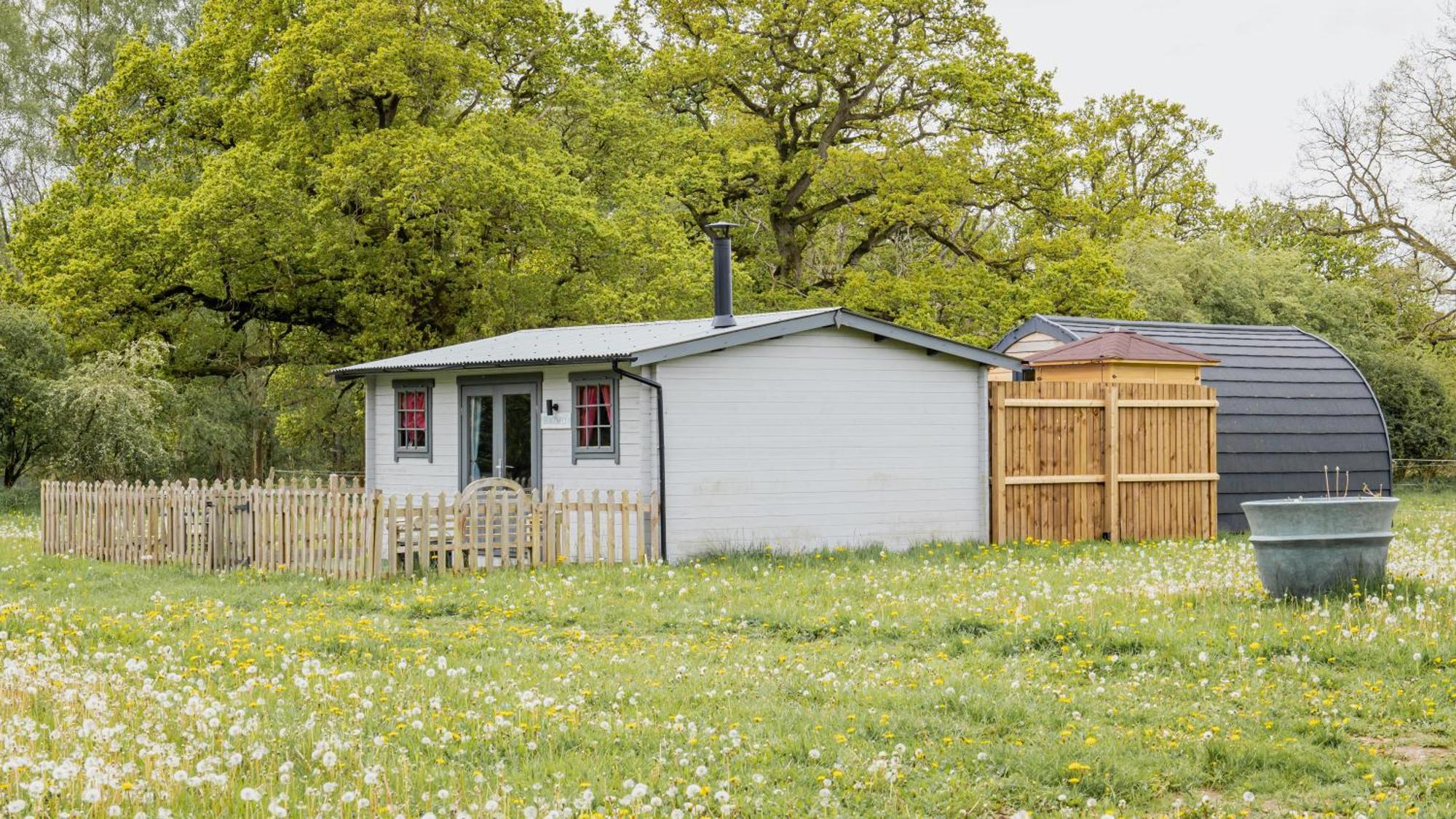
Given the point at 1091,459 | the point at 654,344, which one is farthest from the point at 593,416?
the point at 1091,459

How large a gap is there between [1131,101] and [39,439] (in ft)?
114

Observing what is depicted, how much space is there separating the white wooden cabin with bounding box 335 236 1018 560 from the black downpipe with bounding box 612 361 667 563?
0.03m

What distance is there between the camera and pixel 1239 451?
68.8ft

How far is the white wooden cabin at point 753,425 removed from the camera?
16984 millimetres

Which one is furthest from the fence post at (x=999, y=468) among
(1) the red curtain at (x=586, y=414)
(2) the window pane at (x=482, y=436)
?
(2) the window pane at (x=482, y=436)

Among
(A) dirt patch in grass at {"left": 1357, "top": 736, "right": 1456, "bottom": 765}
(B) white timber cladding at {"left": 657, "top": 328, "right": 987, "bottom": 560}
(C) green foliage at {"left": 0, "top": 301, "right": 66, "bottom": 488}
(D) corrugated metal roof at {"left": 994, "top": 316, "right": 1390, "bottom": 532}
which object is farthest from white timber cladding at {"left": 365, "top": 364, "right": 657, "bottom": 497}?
(A) dirt patch in grass at {"left": 1357, "top": 736, "right": 1456, "bottom": 765}

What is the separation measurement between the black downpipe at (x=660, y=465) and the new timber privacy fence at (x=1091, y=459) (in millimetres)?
4716

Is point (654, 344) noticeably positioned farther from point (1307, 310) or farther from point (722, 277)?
point (1307, 310)

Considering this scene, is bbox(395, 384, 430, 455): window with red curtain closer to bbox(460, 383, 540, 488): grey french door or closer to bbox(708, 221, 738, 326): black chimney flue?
bbox(460, 383, 540, 488): grey french door

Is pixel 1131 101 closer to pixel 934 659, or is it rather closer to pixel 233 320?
pixel 233 320

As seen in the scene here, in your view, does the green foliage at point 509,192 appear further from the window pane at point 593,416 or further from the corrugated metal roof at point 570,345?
the window pane at point 593,416

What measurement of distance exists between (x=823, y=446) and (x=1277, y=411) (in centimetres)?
A: 789

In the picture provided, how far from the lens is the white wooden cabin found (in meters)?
17.0

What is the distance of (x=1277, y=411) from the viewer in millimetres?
21531
